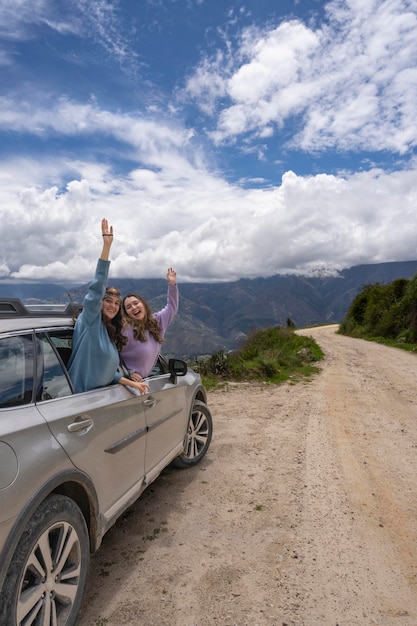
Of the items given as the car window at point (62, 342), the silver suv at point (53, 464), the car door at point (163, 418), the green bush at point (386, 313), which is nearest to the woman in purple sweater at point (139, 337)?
the car door at point (163, 418)

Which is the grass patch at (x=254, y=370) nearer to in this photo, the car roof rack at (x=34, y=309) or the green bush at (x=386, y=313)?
the car roof rack at (x=34, y=309)

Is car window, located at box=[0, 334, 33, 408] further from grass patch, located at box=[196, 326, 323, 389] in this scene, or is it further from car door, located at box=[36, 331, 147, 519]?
grass patch, located at box=[196, 326, 323, 389]

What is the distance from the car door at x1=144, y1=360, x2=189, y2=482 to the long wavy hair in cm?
38

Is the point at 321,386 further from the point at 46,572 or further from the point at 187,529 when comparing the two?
the point at 46,572

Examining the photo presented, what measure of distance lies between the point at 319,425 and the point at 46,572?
16.9 feet

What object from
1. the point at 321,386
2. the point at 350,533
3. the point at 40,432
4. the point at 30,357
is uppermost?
the point at 30,357

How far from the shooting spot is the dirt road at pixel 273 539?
8.30 ft

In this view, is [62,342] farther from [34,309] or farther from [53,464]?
[53,464]

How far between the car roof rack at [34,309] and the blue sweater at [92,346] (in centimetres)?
27

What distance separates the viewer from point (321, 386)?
9633 millimetres

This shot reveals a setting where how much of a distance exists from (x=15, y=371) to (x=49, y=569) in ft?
3.20

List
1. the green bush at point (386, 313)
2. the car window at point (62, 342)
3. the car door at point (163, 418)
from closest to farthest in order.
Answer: the car window at point (62, 342) → the car door at point (163, 418) → the green bush at point (386, 313)

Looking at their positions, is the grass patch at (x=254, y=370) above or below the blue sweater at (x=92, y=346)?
below

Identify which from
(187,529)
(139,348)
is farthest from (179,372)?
(187,529)
